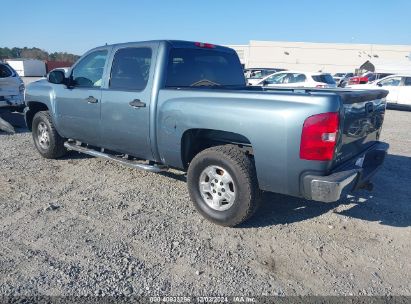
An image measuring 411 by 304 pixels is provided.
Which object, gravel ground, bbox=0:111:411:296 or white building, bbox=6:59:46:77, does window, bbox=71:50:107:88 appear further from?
white building, bbox=6:59:46:77

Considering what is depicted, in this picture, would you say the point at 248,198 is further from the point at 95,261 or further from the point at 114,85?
the point at 114,85

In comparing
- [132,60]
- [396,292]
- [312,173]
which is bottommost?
[396,292]

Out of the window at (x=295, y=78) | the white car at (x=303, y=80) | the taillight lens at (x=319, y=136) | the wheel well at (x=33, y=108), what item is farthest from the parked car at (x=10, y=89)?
the window at (x=295, y=78)

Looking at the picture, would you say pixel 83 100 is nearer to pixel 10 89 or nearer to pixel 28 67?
pixel 10 89

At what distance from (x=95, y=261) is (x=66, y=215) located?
44.7 inches

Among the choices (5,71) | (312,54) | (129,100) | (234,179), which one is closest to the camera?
(234,179)

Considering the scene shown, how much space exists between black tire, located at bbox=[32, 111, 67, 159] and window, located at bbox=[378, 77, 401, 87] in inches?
608

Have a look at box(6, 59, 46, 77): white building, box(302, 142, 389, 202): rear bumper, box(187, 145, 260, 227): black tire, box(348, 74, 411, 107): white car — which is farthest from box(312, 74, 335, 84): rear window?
box(6, 59, 46, 77): white building

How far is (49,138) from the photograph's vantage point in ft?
20.0

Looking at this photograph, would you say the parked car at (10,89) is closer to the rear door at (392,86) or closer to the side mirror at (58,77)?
the side mirror at (58,77)

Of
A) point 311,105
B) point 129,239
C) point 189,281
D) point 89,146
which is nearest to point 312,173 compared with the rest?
point 311,105

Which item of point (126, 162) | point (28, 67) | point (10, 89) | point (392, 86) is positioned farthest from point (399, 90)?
point (28, 67)

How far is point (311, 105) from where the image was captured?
3100 mm

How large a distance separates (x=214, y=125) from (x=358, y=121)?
1450 millimetres
